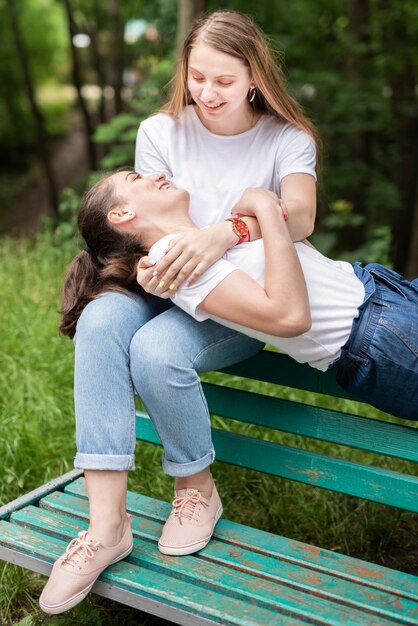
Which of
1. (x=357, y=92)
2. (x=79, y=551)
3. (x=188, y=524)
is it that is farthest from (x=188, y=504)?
(x=357, y=92)

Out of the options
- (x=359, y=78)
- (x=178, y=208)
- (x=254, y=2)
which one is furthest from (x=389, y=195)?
(x=178, y=208)

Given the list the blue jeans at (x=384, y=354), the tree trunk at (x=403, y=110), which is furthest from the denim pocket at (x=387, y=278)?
the tree trunk at (x=403, y=110)

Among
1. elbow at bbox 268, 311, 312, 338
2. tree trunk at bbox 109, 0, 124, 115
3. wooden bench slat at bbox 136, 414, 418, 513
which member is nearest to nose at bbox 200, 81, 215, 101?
elbow at bbox 268, 311, 312, 338

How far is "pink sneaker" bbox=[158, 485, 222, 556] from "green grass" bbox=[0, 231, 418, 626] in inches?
17.6

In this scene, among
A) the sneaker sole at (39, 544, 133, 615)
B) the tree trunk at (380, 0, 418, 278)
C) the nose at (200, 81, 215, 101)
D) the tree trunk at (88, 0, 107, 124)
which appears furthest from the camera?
the tree trunk at (88, 0, 107, 124)

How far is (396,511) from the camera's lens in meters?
3.16

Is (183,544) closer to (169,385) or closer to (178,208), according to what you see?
(169,385)

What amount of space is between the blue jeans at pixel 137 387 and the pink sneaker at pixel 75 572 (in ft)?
0.75

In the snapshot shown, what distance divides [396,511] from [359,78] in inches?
295

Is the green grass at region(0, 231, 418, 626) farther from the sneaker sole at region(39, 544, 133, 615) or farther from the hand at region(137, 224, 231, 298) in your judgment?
the hand at region(137, 224, 231, 298)

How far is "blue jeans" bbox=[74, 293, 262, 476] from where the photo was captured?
89.3 inches

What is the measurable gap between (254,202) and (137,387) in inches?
26.2

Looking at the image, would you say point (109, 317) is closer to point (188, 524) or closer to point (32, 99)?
point (188, 524)

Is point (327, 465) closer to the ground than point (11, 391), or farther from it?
farther from it
